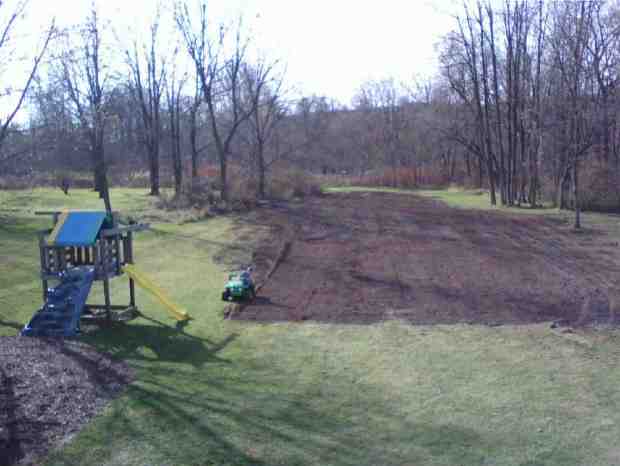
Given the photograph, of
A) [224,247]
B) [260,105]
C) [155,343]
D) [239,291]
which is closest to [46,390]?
[155,343]

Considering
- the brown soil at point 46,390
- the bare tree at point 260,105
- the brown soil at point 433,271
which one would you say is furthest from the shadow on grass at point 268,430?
the bare tree at point 260,105

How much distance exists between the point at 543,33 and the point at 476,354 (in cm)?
3255

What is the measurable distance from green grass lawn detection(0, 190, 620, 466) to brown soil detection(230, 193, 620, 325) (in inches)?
45.2

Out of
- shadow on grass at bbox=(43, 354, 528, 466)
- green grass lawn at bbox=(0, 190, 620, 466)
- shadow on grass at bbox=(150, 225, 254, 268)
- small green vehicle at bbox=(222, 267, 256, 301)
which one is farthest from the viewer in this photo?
shadow on grass at bbox=(150, 225, 254, 268)

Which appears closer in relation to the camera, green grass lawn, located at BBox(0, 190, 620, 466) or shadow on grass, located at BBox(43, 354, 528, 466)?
shadow on grass, located at BBox(43, 354, 528, 466)

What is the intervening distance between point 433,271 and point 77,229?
863 centimetres

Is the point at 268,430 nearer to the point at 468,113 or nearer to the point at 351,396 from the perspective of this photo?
the point at 351,396

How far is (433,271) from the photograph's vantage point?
1673cm

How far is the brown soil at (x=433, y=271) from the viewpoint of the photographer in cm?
1255

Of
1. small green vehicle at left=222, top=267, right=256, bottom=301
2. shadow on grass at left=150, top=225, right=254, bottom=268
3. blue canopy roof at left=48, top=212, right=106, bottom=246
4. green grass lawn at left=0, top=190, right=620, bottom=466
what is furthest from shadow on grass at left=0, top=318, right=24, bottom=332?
shadow on grass at left=150, top=225, right=254, bottom=268

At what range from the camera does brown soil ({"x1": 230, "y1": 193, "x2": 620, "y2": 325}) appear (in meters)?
12.5

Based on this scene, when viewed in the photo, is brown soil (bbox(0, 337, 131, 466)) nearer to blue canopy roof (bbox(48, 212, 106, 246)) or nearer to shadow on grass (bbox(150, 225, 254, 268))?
blue canopy roof (bbox(48, 212, 106, 246))

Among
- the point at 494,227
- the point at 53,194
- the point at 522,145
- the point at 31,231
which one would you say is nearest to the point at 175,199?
the point at 53,194

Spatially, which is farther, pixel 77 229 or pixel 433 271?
pixel 433 271
